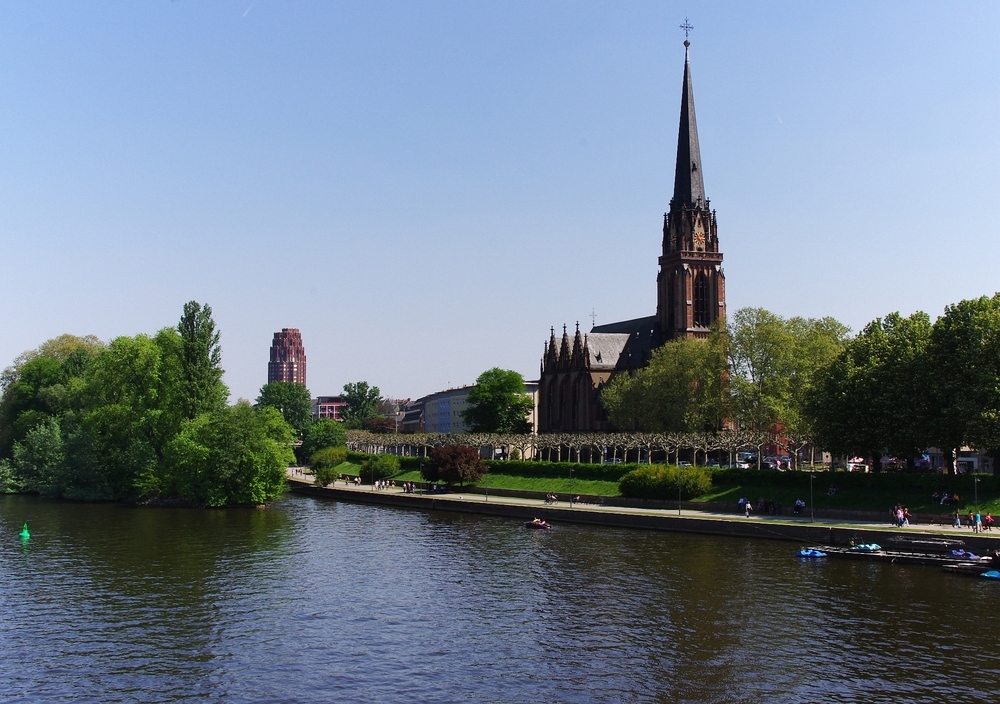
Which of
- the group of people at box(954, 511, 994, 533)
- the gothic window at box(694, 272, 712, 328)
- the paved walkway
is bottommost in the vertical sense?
the paved walkway

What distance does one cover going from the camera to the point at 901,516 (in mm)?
68875

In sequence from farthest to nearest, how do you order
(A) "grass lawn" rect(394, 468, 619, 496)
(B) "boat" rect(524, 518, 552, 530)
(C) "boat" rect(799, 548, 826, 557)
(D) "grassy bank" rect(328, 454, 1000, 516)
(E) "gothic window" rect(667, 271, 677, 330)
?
(E) "gothic window" rect(667, 271, 677, 330)
(A) "grass lawn" rect(394, 468, 619, 496)
(B) "boat" rect(524, 518, 552, 530)
(D) "grassy bank" rect(328, 454, 1000, 516)
(C) "boat" rect(799, 548, 826, 557)

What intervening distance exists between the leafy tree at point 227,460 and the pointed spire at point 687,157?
260 feet

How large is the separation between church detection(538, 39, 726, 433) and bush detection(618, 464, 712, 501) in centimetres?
5990

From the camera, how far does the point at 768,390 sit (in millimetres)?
108438

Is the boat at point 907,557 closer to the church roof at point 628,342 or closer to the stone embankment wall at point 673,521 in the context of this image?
the stone embankment wall at point 673,521

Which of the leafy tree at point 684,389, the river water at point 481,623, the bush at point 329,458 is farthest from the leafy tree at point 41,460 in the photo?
the leafy tree at point 684,389

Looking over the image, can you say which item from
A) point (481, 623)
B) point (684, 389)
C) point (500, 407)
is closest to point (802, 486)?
point (684, 389)

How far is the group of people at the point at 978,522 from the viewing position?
6412cm

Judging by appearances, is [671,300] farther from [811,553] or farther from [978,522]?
[811,553]

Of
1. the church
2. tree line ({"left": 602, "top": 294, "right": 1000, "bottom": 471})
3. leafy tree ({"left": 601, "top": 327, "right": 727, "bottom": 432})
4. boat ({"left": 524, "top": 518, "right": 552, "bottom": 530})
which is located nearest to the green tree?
tree line ({"left": 602, "top": 294, "right": 1000, "bottom": 471})

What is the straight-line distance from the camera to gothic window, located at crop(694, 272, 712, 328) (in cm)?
15300

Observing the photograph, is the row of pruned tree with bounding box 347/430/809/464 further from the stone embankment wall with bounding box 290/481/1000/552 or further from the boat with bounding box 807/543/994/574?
the boat with bounding box 807/543/994/574

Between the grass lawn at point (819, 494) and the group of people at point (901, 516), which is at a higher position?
the grass lawn at point (819, 494)
